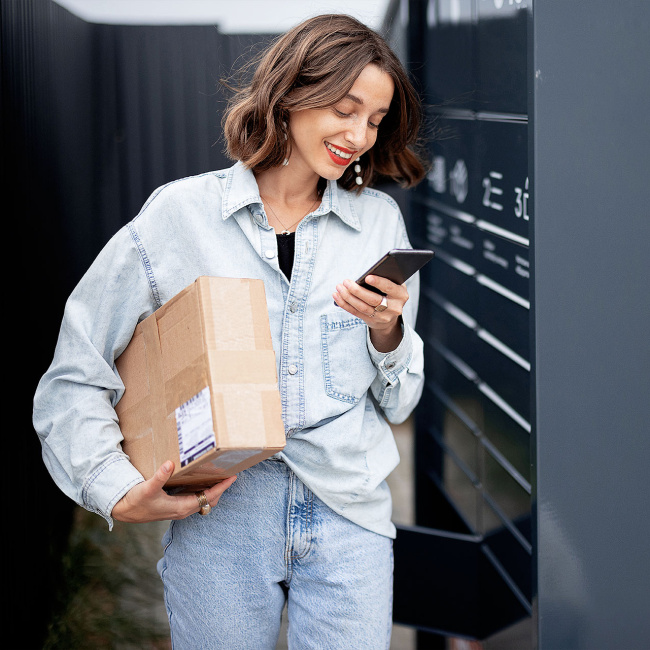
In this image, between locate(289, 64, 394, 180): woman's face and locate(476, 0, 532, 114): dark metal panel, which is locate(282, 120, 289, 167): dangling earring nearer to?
locate(289, 64, 394, 180): woman's face

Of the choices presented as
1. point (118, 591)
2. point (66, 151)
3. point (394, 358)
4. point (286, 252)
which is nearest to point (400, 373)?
point (394, 358)

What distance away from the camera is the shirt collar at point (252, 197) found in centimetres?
172

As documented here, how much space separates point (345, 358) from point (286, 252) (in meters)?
0.26

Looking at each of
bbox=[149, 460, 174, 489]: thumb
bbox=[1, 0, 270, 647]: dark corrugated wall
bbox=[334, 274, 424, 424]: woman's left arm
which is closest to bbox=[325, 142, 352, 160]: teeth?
bbox=[334, 274, 424, 424]: woman's left arm

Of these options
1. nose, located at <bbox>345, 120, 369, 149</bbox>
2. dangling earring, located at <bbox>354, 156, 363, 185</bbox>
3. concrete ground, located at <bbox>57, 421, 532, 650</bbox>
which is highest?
nose, located at <bbox>345, 120, 369, 149</bbox>

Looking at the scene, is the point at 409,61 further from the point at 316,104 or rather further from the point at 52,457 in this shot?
the point at 52,457

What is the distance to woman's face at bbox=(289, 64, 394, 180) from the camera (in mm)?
1703

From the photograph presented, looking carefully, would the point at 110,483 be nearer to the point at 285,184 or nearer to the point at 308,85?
the point at 285,184

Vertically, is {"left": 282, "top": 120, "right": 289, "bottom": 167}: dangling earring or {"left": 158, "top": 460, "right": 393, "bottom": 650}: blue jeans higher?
{"left": 282, "top": 120, "right": 289, "bottom": 167}: dangling earring

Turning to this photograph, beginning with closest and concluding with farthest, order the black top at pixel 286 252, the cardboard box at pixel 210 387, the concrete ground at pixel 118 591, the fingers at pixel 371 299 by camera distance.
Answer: the cardboard box at pixel 210 387 < the fingers at pixel 371 299 < the black top at pixel 286 252 < the concrete ground at pixel 118 591

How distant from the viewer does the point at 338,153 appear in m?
1.74

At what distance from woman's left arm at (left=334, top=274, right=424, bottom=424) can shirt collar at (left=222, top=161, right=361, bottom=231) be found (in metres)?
0.23

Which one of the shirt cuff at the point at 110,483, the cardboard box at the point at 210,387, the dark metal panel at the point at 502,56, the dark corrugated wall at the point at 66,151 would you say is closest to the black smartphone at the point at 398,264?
the cardboard box at the point at 210,387

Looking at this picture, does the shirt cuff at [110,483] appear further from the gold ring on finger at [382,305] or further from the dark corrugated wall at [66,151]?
the dark corrugated wall at [66,151]
